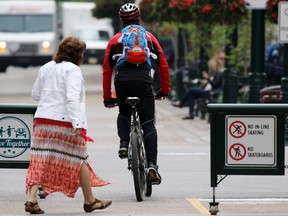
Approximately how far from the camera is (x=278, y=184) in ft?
44.0

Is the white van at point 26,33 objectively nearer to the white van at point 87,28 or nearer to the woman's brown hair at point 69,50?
the white van at point 87,28

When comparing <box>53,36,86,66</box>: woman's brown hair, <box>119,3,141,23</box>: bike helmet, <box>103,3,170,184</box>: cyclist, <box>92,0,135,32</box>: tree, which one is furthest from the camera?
<box>92,0,135,32</box>: tree

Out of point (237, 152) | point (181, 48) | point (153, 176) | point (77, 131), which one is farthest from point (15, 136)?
point (181, 48)

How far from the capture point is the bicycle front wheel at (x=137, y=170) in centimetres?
1152

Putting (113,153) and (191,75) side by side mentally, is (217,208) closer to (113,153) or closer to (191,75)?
(113,153)

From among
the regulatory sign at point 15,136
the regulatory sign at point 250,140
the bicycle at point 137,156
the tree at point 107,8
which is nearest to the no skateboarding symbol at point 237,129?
the regulatory sign at point 250,140

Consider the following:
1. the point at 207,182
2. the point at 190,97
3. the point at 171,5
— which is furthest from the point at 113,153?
the point at 171,5

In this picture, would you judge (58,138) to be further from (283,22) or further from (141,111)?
(283,22)

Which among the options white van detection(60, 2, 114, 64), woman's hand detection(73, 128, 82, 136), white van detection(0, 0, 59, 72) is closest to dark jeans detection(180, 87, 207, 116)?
woman's hand detection(73, 128, 82, 136)

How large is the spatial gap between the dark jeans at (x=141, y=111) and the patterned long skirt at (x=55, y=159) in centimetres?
126

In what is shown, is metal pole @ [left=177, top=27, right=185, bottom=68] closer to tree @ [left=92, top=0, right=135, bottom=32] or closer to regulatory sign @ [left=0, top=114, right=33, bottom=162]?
tree @ [left=92, top=0, right=135, bottom=32]

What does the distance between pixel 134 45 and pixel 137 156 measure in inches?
43.9

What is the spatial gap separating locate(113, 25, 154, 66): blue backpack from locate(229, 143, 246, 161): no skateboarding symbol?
1.65 meters

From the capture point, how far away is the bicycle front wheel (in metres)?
11.5
